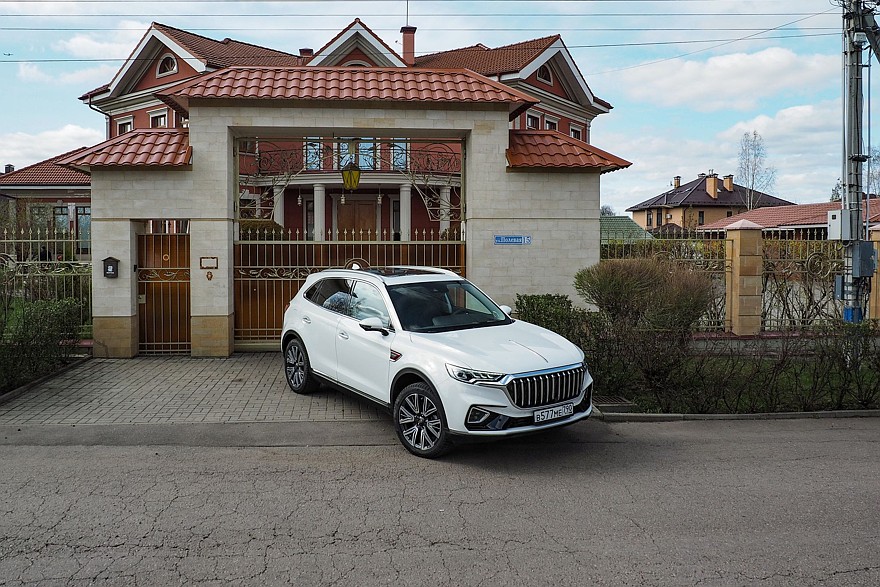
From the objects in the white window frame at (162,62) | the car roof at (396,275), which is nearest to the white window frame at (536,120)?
the white window frame at (162,62)

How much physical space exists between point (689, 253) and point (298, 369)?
799 cm

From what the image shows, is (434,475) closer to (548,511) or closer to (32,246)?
(548,511)

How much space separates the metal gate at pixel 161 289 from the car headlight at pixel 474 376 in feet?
25.4

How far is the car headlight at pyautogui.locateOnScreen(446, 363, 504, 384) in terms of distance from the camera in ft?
20.4

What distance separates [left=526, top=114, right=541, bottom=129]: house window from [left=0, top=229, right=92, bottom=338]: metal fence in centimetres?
2275

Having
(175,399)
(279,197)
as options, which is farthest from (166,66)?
(175,399)

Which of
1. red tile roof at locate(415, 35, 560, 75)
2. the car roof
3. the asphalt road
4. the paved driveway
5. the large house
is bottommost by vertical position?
the asphalt road

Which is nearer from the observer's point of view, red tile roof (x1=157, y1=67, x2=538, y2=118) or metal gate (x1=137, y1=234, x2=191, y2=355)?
red tile roof (x1=157, y1=67, x2=538, y2=118)

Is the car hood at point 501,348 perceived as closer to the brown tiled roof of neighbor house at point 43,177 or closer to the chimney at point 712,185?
the brown tiled roof of neighbor house at point 43,177

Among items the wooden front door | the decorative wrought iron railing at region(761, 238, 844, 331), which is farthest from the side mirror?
the wooden front door

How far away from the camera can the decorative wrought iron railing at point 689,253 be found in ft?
43.1

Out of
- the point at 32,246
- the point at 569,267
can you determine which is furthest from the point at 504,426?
the point at 32,246

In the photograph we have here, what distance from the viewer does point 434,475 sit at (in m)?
6.12

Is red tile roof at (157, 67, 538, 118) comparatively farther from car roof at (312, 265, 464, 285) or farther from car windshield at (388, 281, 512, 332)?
car windshield at (388, 281, 512, 332)
